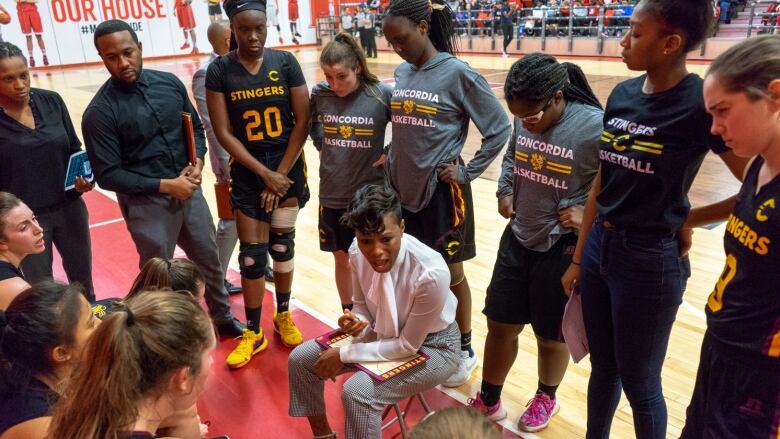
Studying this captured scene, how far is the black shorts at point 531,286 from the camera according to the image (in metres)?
2.19

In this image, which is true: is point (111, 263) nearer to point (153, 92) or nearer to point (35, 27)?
point (153, 92)

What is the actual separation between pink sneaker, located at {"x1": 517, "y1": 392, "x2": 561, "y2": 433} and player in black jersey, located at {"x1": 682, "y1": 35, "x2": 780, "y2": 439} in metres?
1.11

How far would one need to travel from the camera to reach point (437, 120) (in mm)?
2529

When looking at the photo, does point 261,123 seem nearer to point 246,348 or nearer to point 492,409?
point 246,348

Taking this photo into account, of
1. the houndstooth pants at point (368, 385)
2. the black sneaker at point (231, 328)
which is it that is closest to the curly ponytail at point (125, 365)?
the houndstooth pants at point (368, 385)

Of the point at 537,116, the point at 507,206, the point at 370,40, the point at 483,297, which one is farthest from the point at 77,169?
the point at 370,40

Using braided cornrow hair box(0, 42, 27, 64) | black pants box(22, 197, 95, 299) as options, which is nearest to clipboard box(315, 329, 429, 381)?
black pants box(22, 197, 95, 299)

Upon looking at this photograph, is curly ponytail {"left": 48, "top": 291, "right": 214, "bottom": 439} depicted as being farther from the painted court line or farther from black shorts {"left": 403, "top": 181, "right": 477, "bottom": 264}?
the painted court line

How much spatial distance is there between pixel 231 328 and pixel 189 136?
1.14 metres

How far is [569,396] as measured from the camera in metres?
2.70

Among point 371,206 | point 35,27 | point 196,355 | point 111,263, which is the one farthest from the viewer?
point 35,27

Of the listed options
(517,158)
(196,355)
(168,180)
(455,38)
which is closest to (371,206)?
(517,158)

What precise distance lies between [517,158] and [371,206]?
24.4 inches

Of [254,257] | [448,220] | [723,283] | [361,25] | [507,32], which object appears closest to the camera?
[723,283]
